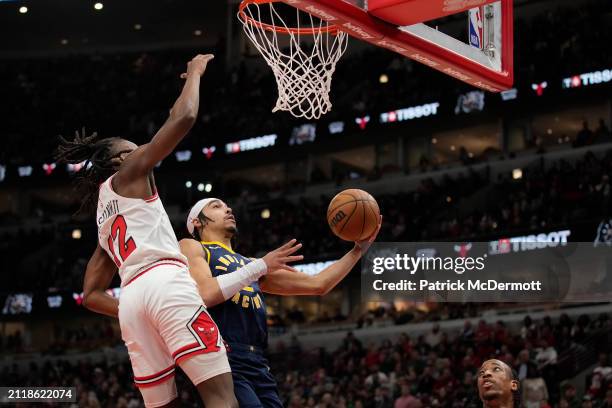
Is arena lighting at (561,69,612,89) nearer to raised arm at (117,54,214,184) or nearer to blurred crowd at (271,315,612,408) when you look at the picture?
blurred crowd at (271,315,612,408)

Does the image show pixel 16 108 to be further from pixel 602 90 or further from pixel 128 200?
pixel 128 200

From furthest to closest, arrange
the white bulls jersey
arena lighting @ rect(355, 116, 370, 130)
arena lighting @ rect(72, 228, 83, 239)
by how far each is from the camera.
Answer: arena lighting @ rect(72, 228, 83, 239) < arena lighting @ rect(355, 116, 370, 130) < the white bulls jersey

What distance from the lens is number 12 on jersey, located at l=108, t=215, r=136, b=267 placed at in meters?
4.17

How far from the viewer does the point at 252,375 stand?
15.1 feet

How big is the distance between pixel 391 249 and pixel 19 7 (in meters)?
17.7

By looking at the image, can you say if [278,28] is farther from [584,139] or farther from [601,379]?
[584,139]

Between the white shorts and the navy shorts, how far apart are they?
1.60ft

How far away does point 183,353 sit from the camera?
3.94m

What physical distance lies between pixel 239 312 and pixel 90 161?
40.7 inches

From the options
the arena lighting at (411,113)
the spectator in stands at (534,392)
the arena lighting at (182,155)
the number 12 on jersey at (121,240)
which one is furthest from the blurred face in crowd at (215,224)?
the arena lighting at (182,155)

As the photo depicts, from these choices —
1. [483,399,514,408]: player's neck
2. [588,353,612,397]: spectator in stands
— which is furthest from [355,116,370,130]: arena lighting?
[483,399,514,408]: player's neck

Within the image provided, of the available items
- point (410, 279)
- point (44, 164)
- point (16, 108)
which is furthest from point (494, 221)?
point (16, 108)

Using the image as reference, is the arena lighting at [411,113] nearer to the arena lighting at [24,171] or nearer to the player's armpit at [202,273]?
the arena lighting at [24,171]

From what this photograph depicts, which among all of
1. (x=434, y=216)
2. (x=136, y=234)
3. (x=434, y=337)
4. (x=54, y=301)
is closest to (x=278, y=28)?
(x=136, y=234)
